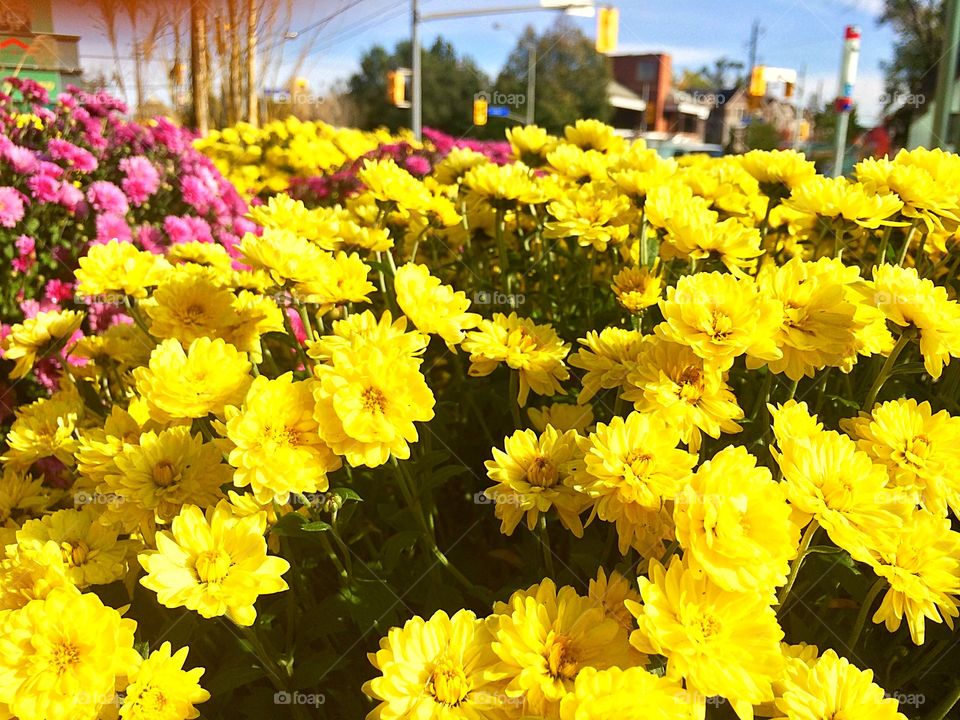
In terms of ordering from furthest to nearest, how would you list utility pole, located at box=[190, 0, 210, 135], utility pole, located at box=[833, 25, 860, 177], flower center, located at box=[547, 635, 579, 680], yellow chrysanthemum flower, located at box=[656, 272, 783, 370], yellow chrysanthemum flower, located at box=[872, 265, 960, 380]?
utility pole, located at box=[833, 25, 860, 177] < utility pole, located at box=[190, 0, 210, 135] < yellow chrysanthemum flower, located at box=[872, 265, 960, 380] < yellow chrysanthemum flower, located at box=[656, 272, 783, 370] < flower center, located at box=[547, 635, 579, 680]

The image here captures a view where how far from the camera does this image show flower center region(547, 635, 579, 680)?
0.98 metres

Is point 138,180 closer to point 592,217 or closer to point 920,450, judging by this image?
point 592,217

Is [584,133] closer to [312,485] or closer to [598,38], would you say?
[312,485]

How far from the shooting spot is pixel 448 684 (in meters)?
0.96

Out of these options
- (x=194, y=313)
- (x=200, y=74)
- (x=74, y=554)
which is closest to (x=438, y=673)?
(x=74, y=554)

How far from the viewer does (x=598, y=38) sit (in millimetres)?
11250

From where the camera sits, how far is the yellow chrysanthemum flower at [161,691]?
3.37 ft

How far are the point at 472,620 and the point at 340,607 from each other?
0.49 meters

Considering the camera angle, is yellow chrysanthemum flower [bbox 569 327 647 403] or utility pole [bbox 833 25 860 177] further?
utility pole [bbox 833 25 860 177]

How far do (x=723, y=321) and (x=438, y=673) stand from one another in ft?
2.52

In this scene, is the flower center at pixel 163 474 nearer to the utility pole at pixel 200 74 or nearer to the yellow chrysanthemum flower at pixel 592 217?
the yellow chrysanthemum flower at pixel 592 217

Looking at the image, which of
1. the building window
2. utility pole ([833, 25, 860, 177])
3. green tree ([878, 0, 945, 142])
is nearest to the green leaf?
utility pole ([833, 25, 860, 177])

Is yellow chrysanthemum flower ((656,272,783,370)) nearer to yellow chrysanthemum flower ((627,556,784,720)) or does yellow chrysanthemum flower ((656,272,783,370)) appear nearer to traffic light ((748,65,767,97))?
yellow chrysanthemum flower ((627,556,784,720))

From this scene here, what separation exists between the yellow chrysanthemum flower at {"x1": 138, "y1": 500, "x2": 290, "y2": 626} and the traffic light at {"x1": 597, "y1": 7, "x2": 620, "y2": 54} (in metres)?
11.3
